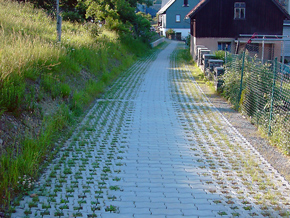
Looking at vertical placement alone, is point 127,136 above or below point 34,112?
below

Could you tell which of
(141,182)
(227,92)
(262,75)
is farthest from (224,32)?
(141,182)

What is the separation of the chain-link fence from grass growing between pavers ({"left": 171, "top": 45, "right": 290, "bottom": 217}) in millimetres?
707

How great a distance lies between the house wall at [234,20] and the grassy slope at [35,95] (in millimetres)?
17663

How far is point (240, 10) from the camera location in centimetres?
3092

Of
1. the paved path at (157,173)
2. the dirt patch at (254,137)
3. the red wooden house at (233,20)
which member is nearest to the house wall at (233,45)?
the red wooden house at (233,20)

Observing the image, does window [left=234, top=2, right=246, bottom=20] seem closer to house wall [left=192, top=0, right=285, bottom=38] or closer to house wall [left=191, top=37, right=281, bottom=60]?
house wall [left=192, top=0, right=285, bottom=38]

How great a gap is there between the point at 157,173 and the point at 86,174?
118 centimetres

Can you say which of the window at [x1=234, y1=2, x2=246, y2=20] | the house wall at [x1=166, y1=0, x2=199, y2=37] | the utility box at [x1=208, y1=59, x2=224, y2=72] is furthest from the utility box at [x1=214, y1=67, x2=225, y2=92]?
the house wall at [x1=166, y1=0, x2=199, y2=37]

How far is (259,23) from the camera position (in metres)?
31.3

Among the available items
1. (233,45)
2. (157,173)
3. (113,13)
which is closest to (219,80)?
(157,173)

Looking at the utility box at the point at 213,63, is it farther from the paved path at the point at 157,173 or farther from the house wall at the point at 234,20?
the house wall at the point at 234,20

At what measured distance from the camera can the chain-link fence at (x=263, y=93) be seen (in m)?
7.75

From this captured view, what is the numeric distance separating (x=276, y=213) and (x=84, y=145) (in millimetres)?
3983

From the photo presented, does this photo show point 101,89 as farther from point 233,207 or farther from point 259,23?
point 259,23
